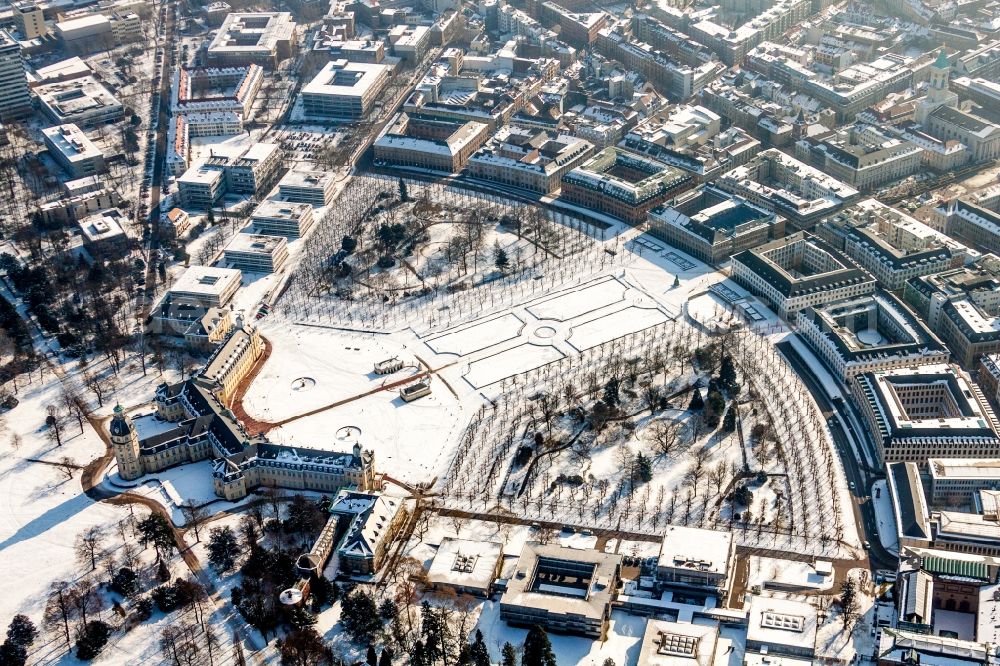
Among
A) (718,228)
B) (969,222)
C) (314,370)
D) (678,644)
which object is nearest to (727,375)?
(718,228)

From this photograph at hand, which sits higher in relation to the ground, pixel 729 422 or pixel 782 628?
pixel 729 422

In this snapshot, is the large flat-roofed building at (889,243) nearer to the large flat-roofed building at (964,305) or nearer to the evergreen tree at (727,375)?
the large flat-roofed building at (964,305)

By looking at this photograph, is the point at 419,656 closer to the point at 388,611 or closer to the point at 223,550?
the point at 388,611

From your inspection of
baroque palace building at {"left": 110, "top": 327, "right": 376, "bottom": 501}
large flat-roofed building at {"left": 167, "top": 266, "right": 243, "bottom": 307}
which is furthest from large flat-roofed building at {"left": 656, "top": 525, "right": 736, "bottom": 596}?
large flat-roofed building at {"left": 167, "top": 266, "right": 243, "bottom": 307}

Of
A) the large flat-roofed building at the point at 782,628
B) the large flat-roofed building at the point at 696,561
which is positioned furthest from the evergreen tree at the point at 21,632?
the large flat-roofed building at the point at 782,628

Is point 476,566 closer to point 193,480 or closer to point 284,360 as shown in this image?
point 193,480

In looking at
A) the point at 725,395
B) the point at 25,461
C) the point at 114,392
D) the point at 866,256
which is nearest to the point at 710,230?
the point at 866,256

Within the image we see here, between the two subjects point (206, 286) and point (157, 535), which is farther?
point (206, 286)
